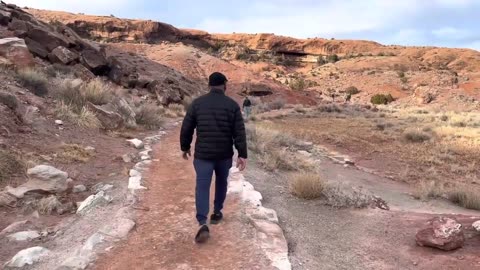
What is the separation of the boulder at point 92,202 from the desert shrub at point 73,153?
232cm

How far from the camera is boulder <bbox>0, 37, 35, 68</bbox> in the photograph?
15.2 metres

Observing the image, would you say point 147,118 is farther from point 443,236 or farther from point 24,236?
point 443,236

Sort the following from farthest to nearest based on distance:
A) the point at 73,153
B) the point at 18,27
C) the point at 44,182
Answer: the point at 18,27
the point at 73,153
the point at 44,182

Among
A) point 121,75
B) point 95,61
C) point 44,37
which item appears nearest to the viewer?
point 44,37

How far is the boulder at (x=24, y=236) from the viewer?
5551mm

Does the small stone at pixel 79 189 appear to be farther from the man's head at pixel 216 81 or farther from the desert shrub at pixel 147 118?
the desert shrub at pixel 147 118

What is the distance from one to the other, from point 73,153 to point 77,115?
315cm

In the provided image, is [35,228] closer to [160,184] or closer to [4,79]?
[160,184]

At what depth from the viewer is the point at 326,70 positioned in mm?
70188

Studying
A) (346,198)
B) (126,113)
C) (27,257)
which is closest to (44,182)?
(27,257)

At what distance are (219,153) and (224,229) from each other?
0.99m

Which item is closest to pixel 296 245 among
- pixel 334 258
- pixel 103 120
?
pixel 334 258

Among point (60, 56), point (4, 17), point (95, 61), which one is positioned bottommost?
point (95, 61)

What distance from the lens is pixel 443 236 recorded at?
18.1 ft
